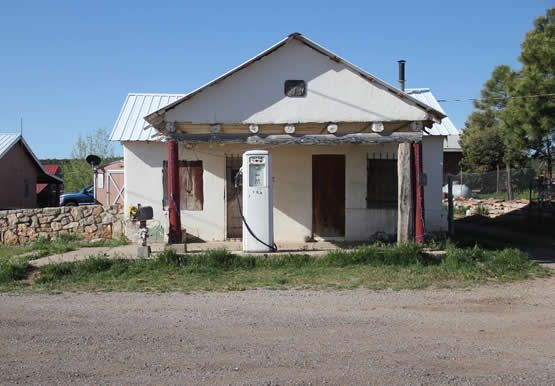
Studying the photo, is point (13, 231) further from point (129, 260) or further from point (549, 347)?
point (549, 347)

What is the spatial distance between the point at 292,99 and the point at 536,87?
40.9 feet

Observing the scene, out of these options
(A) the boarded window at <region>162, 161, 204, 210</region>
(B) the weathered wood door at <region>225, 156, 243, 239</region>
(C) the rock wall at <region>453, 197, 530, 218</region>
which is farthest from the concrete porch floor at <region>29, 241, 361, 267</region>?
(C) the rock wall at <region>453, 197, 530, 218</region>

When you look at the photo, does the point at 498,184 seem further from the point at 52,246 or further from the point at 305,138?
the point at 52,246

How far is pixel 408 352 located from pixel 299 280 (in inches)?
170

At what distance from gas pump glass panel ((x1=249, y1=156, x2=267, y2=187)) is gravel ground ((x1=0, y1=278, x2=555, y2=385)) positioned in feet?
10.0

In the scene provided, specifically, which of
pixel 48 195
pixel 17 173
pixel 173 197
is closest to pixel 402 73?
pixel 173 197

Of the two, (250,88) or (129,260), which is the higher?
(250,88)

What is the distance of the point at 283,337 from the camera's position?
6.55m

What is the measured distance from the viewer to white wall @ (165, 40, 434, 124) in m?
12.4

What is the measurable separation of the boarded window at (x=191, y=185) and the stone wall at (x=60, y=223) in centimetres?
223

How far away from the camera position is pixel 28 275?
10.7m

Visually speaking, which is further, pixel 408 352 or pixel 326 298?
pixel 326 298

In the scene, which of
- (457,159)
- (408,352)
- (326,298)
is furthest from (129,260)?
(457,159)

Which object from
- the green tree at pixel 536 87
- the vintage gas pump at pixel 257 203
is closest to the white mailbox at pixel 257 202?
the vintage gas pump at pixel 257 203
